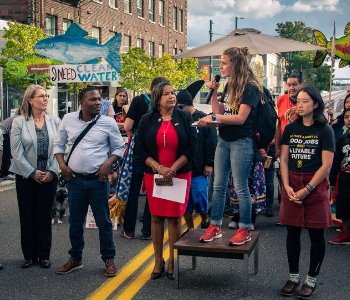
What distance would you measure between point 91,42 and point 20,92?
51.6 ft

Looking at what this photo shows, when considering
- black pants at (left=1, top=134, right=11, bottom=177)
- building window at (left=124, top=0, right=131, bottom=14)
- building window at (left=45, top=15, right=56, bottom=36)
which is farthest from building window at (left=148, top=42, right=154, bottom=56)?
black pants at (left=1, top=134, right=11, bottom=177)

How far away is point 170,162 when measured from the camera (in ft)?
17.5

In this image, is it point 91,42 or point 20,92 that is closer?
point 91,42

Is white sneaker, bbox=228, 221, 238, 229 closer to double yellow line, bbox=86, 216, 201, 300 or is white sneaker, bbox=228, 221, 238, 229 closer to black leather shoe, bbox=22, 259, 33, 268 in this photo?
double yellow line, bbox=86, 216, 201, 300

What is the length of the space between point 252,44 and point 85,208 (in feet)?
16.1

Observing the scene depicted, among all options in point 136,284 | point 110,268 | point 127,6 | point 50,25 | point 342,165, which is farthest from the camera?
point 127,6

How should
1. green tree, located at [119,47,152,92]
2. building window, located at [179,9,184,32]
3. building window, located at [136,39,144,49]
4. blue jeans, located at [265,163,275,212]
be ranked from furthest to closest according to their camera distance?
building window, located at [179,9,184,32], building window, located at [136,39,144,49], green tree, located at [119,47,152,92], blue jeans, located at [265,163,275,212]

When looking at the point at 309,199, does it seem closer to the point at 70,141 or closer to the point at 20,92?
the point at 70,141

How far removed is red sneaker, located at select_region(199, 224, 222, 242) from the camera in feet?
17.3

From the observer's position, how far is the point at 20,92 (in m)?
24.8

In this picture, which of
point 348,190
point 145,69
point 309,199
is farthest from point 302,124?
point 145,69

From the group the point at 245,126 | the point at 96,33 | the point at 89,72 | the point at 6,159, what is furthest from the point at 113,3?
the point at 245,126

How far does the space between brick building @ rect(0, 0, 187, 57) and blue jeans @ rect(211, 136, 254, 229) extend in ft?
75.8

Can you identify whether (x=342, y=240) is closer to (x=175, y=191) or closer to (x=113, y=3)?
(x=175, y=191)
